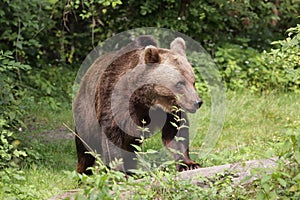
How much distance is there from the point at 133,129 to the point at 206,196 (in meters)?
1.45

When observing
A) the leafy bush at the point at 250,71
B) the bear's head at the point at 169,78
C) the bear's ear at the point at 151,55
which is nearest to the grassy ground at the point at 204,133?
the leafy bush at the point at 250,71


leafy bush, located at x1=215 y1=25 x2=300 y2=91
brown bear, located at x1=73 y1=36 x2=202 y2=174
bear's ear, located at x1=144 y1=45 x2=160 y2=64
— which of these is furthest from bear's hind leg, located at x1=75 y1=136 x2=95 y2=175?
leafy bush, located at x1=215 y1=25 x2=300 y2=91

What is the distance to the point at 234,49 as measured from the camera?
414 inches

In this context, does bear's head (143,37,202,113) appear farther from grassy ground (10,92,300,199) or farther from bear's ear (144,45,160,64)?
grassy ground (10,92,300,199)

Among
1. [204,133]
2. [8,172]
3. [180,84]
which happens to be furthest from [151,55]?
[204,133]

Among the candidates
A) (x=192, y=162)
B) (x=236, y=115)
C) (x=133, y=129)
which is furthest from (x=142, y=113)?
(x=236, y=115)

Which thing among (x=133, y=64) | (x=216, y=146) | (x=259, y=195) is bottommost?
(x=216, y=146)

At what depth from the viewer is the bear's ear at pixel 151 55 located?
5637mm

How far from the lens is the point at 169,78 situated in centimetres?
566

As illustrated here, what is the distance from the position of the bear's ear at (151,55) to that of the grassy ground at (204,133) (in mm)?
944

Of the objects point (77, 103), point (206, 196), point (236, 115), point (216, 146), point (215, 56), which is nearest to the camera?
point (206, 196)

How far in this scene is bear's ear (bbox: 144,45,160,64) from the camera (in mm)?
5637

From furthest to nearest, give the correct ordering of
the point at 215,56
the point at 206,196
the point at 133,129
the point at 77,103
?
the point at 215,56, the point at 77,103, the point at 133,129, the point at 206,196

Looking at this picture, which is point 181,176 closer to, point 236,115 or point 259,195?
point 259,195
